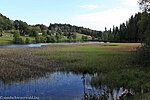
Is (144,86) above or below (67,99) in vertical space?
above

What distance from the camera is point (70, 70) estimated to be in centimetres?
2031

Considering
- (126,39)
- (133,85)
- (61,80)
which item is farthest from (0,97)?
(126,39)

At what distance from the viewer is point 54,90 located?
1308cm

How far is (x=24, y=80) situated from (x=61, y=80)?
4.36 metres

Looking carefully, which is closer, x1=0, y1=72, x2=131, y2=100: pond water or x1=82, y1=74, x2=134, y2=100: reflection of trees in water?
x1=82, y1=74, x2=134, y2=100: reflection of trees in water

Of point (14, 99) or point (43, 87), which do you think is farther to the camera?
point (43, 87)

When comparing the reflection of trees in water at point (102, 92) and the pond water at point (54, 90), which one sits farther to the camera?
the pond water at point (54, 90)

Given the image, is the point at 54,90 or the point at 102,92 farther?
the point at 54,90

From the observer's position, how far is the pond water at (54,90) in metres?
11.6

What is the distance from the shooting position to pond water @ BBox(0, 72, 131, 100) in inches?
455

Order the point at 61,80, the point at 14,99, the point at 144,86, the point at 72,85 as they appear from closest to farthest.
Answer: the point at 14,99
the point at 144,86
the point at 72,85
the point at 61,80

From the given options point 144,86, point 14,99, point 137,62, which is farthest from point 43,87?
point 137,62

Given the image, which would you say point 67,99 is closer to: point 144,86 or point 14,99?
point 14,99

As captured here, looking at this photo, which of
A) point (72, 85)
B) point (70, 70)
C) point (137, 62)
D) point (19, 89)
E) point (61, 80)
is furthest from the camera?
point (137, 62)
